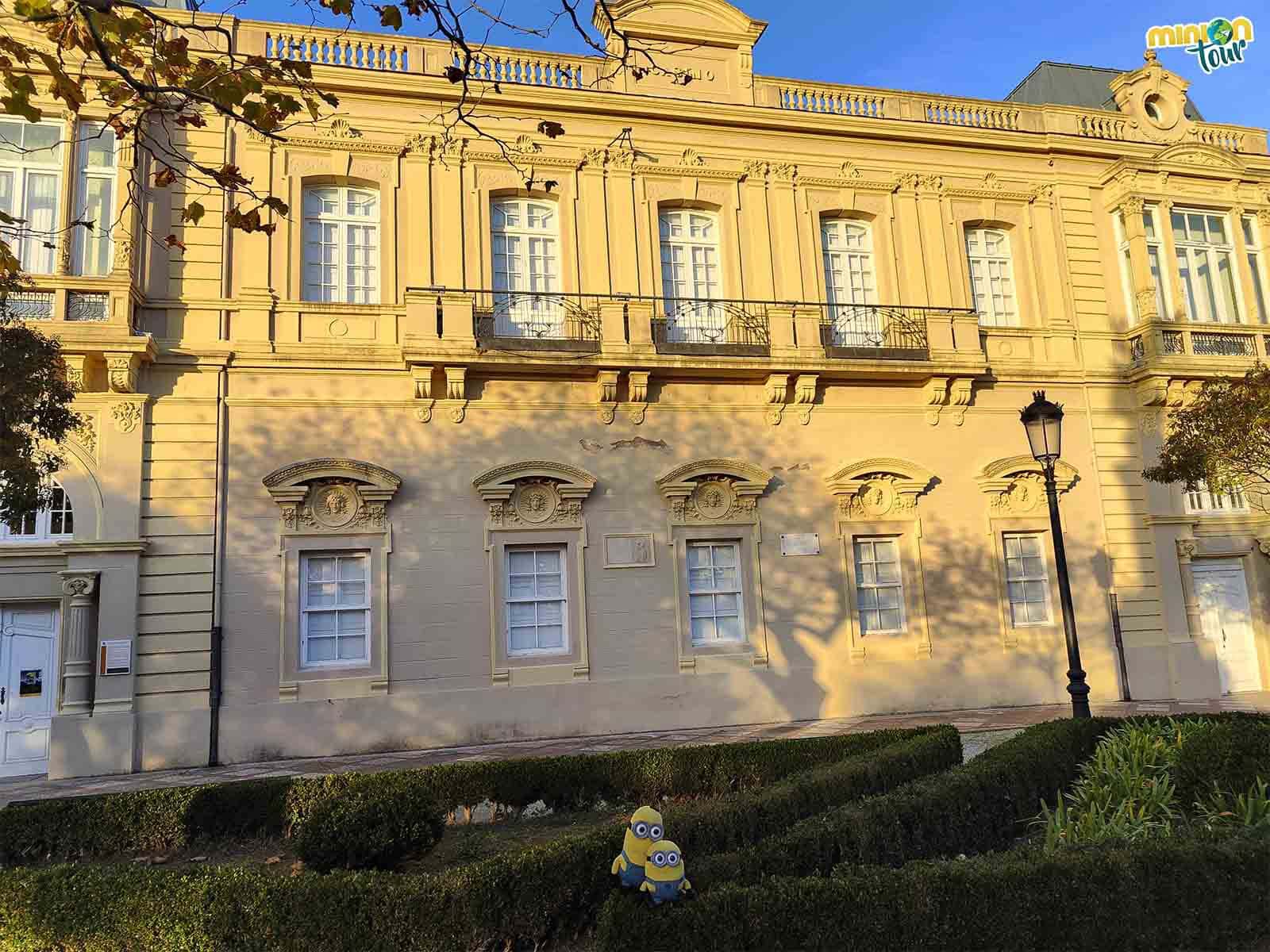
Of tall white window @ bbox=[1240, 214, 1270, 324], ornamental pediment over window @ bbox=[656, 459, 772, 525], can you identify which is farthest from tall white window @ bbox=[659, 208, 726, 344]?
tall white window @ bbox=[1240, 214, 1270, 324]

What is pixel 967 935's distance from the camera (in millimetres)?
4668

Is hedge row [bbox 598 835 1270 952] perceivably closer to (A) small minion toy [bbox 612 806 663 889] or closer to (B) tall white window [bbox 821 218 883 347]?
(A) small minion toy [bbox 612 806 663 889]

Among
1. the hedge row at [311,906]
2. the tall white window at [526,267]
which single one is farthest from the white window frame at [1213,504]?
the hedge row at [311,906]

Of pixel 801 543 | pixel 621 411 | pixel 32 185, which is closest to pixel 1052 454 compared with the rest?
pixel 801 543

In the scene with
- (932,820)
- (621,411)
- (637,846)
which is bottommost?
(932,820)

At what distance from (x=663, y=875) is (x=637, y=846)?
0.69ft

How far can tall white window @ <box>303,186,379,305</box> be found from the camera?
46.9 feet

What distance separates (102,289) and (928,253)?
13.5 metres

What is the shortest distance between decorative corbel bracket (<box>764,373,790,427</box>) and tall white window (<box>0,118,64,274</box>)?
35.6 ft

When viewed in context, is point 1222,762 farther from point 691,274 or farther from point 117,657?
point 117,657

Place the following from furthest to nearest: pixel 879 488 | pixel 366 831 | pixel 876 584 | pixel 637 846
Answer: pixel 879 488 → pixel 876 584 → pixel 366 831 → pixel 637 846

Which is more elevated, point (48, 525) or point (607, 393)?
point (607, 393)

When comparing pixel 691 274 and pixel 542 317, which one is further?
pixel 691 274

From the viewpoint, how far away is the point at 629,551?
14266 millimetres
